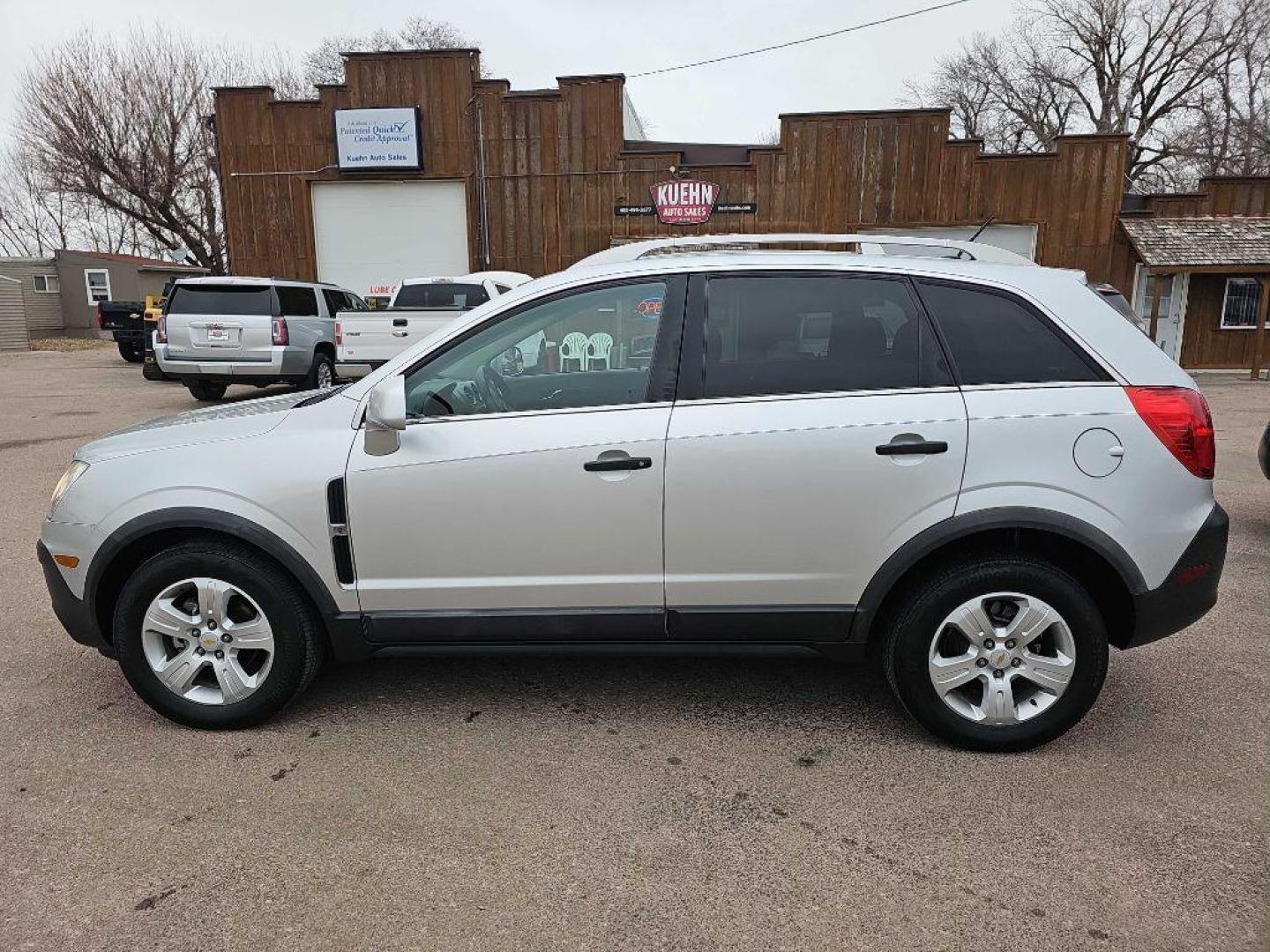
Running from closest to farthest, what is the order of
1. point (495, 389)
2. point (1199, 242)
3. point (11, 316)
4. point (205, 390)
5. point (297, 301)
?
point (495, 389)
point (297, 301)
point (205, 390)
point (1199, 242)
point (11, 316)

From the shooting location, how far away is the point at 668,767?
3.06m

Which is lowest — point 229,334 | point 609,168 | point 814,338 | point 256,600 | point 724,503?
point 256,600

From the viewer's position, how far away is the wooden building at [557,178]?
725 inches

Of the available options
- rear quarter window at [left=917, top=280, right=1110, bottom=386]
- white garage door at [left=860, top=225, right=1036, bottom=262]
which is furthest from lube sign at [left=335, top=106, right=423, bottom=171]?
rear quarter window at [left=917, top=280, right=1110, bottom=386]

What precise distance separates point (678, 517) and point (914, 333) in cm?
110

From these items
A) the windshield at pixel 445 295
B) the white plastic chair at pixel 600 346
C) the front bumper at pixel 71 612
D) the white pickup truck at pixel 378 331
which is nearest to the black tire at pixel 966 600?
the white plastic chair at pixel 600 346

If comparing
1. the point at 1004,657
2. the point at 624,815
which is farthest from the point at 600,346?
the point at 1004,657

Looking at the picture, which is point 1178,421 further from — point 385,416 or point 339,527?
point 339,527

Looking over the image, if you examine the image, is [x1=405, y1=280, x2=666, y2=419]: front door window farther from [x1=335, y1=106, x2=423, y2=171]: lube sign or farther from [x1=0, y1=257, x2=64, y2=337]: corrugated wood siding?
[x1=0, y1=257, x2=64, y2=337]: corrugated wood siding

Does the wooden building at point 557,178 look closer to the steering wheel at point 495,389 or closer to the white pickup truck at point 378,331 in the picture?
the white pickup truck at point 378,331

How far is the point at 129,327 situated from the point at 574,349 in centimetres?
2300

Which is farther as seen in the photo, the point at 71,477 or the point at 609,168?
the point at 609,168

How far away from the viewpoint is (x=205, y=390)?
13.9 m

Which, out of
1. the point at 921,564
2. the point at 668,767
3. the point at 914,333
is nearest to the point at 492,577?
Answer: the point at 668,767
